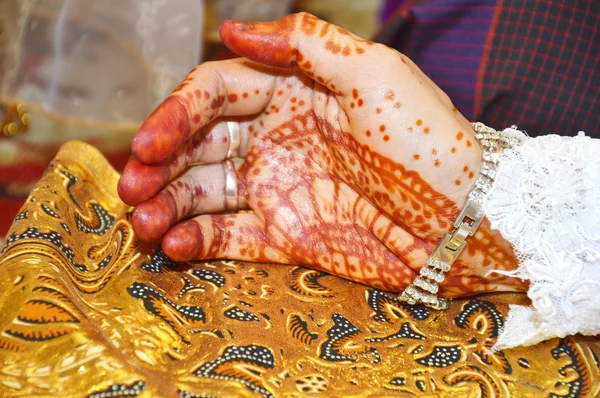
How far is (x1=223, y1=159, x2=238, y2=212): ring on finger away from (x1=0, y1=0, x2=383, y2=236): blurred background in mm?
863

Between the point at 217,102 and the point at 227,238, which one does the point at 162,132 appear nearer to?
the point at 217,102

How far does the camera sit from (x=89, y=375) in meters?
0.66

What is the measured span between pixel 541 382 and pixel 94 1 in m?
1.47

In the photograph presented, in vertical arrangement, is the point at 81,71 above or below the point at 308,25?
below

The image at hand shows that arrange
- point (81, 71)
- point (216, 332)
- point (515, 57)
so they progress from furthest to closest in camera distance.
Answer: point (81, 71), point (515, 57), point (216, 332)

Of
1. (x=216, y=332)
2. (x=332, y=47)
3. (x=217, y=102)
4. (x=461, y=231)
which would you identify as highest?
(x=332, y=47)

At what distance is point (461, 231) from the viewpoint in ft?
2.81

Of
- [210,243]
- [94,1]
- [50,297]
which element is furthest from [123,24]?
[50,297]

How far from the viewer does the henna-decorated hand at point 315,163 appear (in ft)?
2.72

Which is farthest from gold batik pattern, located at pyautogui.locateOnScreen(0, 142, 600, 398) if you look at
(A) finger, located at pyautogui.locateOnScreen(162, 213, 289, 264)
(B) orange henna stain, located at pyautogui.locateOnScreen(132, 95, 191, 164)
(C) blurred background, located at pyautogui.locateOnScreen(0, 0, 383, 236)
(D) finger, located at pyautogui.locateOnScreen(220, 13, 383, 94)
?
(C) blurred background, located at pyautogui.locateOnScreen(0, 0, 383, 236)

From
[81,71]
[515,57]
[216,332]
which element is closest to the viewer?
[216,332]

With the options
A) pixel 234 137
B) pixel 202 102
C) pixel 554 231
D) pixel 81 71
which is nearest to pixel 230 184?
pixel 234 137

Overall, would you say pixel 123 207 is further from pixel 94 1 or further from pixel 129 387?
pixel 94 1

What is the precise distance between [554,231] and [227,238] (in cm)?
47
